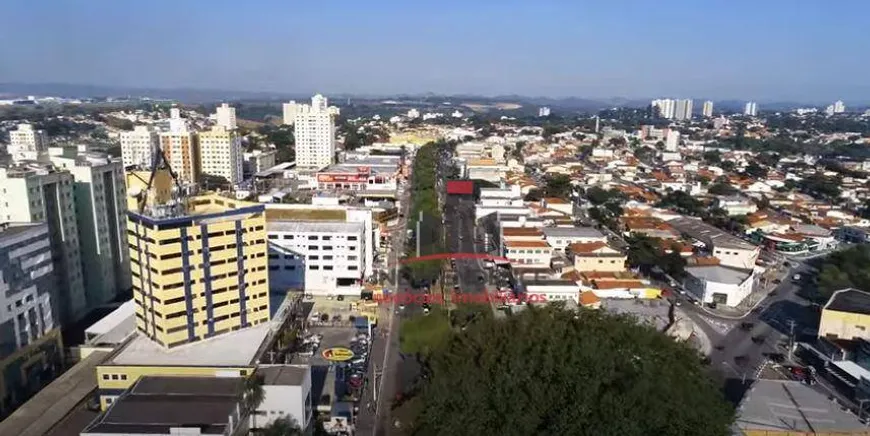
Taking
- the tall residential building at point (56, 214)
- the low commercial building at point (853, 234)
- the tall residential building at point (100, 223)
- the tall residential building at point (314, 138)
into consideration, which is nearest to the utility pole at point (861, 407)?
the low commercial building at point (853, 234)

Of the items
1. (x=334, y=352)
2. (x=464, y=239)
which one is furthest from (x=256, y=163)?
(x=334, y=352)

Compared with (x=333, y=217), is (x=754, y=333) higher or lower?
lower

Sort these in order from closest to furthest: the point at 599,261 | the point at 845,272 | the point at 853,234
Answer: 1. the point at 845,272
2. the point at 599,261
3. the point at 853,234

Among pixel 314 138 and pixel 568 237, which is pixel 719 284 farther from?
pixel 314 138

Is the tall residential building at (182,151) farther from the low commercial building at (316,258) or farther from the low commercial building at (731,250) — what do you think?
the low commercial building at (731,250)

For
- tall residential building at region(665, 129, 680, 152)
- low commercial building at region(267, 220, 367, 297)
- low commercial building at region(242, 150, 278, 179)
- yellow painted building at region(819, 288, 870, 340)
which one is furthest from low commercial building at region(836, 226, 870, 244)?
low commercial building at region(242, 150, 278, 179)

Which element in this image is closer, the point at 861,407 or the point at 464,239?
the point at 861,407

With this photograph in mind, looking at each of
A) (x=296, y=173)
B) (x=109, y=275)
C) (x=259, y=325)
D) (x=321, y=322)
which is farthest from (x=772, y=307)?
(x=296, y=173)

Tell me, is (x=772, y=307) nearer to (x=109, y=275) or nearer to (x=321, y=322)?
(x=321, y=322)
